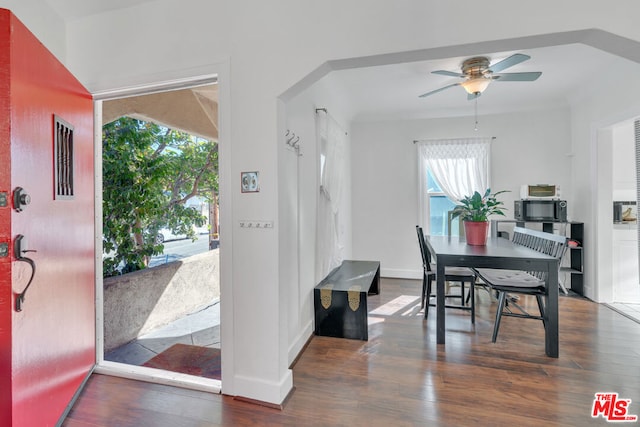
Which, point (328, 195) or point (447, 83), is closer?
point (328, 195)

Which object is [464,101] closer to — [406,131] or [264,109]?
[406,131]

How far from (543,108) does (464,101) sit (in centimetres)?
115

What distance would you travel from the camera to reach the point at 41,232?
4.98 ft

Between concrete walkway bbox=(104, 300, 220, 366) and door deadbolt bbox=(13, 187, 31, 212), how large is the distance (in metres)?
1.77

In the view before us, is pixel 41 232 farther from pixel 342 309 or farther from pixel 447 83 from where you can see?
pixel 447 83

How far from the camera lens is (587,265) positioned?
3.85 metres

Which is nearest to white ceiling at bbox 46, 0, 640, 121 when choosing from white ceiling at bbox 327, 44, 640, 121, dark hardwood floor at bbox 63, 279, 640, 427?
white ceiling at bbox 327, 44, 640, 121

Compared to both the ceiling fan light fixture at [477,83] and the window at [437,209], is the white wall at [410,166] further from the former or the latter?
the ceiling fan light fixture at [477,83]

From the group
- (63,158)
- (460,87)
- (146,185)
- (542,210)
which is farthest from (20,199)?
(542,210)

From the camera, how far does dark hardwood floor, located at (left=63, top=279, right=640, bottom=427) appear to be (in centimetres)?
173

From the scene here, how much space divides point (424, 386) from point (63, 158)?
265 cm

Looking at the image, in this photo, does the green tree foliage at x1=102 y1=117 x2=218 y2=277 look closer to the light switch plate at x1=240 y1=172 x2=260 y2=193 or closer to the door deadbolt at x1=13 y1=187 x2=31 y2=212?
the light switch plate at x1=240 y1=172 x2=260 y2=193

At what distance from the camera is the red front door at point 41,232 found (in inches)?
50.4

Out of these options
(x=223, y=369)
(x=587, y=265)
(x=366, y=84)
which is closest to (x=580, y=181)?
(x=587, y=265)
